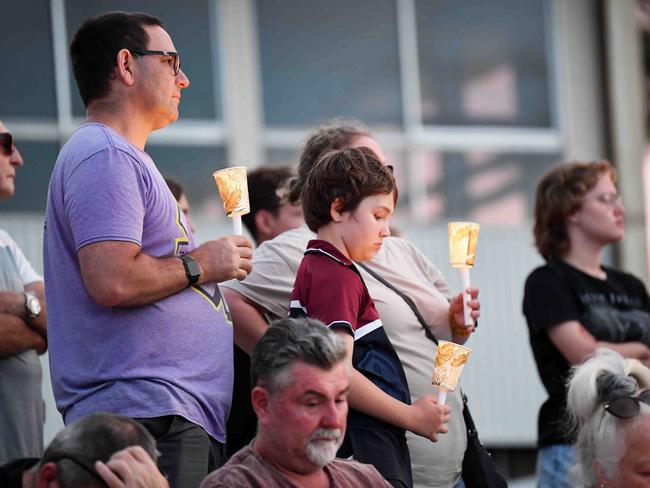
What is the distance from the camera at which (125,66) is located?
4105mm

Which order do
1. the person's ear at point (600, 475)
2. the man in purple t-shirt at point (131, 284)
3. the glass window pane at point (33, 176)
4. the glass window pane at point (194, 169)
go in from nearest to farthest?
the man in purple t-shirt at point (131, 284) < the person's ear at point (600, 475) < the glass window pane at point (33, 176) < the glass window pane at point (194, 169)

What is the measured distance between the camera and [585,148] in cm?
1077

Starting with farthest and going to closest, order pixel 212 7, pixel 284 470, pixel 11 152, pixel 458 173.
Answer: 1. pixel 458 173
2. pixel 212 7
3. pixel 11 152
4. pixel 284 470

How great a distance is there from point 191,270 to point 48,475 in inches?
38.7

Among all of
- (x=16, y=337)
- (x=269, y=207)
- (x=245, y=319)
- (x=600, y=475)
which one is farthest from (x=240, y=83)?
(x=600, y=475)

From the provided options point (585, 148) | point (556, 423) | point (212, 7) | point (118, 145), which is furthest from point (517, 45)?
point (118, 145)

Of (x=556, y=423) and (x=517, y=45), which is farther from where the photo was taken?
(x=517, y=45)

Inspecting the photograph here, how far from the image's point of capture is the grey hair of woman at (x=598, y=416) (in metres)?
4.44

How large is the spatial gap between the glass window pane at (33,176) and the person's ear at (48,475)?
556 centimetres

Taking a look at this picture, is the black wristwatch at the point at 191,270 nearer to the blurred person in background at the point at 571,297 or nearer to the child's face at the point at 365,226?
the child's face at the point at 365,226

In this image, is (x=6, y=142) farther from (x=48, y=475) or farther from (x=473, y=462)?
(x=48, y=475)

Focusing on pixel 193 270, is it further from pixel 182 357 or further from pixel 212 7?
pixel 212 7

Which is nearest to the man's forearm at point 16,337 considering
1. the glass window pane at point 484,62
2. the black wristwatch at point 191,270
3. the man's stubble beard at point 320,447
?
the black wristwatch at point 191,270

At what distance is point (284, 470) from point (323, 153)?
4.49 feet
